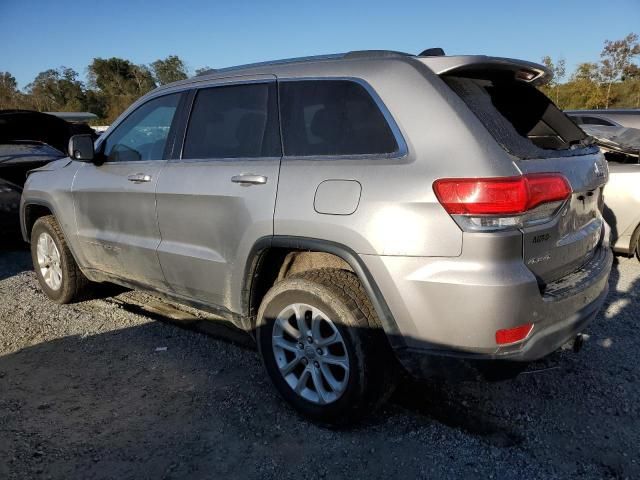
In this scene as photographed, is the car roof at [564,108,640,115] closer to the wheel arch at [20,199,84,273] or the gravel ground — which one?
the gravel ground

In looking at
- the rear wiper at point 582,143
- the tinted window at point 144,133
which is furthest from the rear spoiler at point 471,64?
the tinted window at point 144,133

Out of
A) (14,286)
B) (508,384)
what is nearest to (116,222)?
(14,286)

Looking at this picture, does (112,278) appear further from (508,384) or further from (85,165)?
(508,384)

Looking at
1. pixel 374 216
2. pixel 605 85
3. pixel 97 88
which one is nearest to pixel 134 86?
pixel 97 88

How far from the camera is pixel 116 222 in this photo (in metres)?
3.62

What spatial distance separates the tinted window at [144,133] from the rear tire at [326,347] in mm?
1493

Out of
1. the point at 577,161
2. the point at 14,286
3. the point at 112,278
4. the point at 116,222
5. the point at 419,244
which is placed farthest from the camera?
the point at 14,286

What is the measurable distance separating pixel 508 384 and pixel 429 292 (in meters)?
1.30

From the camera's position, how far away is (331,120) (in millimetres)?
2543

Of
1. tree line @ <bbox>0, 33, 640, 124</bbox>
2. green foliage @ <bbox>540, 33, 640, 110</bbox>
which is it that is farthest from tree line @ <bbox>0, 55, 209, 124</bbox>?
green foliage @ <bbox>540, 33, 640, 110</bbox>

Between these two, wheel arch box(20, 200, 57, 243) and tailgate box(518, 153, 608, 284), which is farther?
wheel arch box(20, 200, 57, 243)

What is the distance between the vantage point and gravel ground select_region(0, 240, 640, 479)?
2.32 m

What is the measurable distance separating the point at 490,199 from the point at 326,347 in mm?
1105

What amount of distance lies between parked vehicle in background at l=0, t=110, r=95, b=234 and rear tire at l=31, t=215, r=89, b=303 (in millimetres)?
1854
